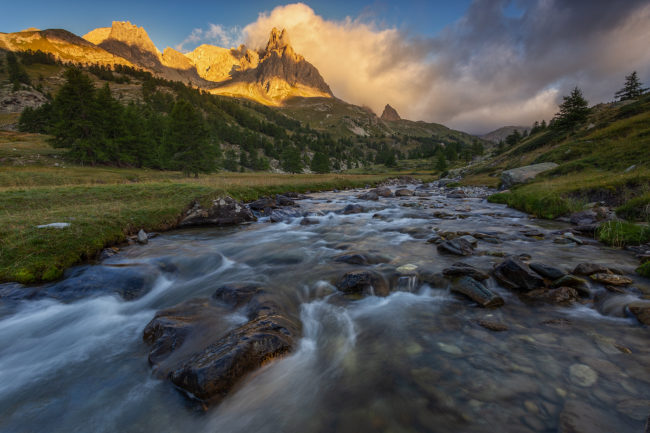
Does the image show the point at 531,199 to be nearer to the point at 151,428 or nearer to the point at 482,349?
the point at 482,349

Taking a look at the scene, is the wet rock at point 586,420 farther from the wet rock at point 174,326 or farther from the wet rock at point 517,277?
the wet rock at point 174,326

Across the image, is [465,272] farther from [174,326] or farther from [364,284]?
[174,326]

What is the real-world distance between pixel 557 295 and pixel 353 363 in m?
5.02

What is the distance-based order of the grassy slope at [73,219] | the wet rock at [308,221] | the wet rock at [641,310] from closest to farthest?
the wet rock at [641,310], the grassy slope at [73,219], the wet rock at [308,221]

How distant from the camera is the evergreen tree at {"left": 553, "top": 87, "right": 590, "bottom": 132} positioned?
48287 mm

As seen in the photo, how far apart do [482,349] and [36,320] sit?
995cm

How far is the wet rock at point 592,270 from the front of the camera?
650 centimetres

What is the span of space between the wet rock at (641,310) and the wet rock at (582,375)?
2.20 meters

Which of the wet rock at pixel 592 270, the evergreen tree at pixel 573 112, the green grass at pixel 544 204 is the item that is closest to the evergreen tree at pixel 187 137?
the green grass at pixel 544 204

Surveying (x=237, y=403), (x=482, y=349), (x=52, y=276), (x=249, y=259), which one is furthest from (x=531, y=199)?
(x=52, y=276)

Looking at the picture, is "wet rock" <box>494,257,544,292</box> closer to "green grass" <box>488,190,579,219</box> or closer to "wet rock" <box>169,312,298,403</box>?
"wet rock" <box>169,312,298,403</box>

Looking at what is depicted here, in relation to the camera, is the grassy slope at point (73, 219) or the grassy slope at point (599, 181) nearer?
the grassy slope at point (73, 219)

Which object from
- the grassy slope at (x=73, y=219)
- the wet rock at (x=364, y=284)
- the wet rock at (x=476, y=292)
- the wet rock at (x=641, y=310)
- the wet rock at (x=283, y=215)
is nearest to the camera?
the wet rock at (x=641, y=310)

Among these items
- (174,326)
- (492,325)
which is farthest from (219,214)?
(492,325)
